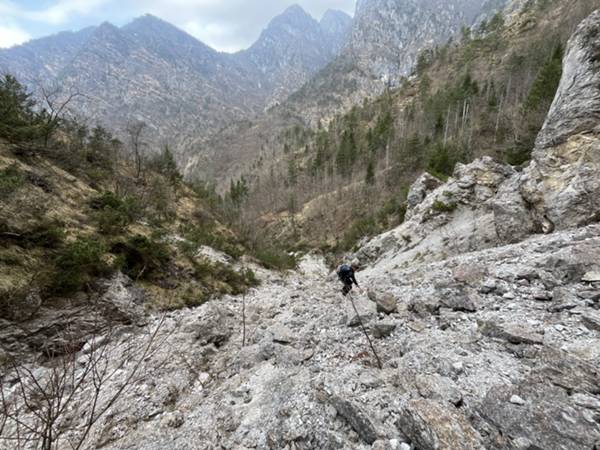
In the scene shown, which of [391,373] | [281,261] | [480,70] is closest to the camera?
[391,373]

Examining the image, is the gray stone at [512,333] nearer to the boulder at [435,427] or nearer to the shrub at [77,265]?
the boulder at [435,427]

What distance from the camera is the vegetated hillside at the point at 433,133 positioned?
3262cm

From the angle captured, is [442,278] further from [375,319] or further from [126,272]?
[126,272]

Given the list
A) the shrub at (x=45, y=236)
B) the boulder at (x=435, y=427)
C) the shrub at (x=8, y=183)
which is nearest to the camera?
the boulder at (x=435, y=427)

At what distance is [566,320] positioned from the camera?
186 inches

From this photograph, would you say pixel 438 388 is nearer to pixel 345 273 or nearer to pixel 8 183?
pixel 345 273

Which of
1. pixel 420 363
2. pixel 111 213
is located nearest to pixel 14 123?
pixel 111 213

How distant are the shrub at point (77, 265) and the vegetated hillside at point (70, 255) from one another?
3 cm

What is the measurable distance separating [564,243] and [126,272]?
556 inches

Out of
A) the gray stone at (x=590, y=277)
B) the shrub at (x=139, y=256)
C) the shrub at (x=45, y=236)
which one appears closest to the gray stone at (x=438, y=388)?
the gray stone at (x=590, y=277)

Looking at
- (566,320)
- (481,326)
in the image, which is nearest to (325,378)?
(481,326)

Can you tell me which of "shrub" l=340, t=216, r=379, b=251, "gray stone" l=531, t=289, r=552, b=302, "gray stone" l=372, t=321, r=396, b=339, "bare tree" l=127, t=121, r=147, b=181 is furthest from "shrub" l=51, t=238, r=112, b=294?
"shrub" l=340, t=216, r=379, b=251

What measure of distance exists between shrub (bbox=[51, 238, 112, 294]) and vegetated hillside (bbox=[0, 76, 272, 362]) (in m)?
0.03

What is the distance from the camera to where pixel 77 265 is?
8.55 meters
